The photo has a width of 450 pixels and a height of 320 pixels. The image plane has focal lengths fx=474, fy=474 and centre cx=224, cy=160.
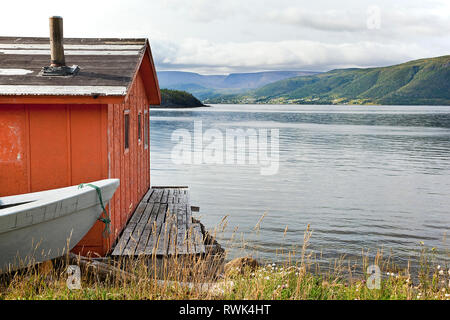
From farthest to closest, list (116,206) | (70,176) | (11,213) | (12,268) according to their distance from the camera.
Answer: (116,206)
(70,176)
(12,268)
(11,213)

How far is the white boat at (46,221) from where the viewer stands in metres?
6.72

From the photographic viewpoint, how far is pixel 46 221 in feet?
23.5

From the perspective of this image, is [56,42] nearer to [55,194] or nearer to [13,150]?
[13,150]

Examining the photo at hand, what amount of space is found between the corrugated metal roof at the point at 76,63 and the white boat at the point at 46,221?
5.72ft

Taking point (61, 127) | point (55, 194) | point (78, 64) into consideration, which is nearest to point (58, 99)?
point (61, 127)

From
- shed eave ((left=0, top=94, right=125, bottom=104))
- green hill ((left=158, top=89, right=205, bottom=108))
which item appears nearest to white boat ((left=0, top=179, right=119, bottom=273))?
shed eave ((left=0, top=94, right=125, bottom=104))

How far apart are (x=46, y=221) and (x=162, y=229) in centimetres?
369

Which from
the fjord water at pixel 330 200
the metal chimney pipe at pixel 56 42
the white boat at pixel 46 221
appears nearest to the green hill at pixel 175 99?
the fjord water at pixel 330 200

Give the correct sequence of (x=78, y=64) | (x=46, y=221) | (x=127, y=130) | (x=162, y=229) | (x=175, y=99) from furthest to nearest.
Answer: (x=175, y=99), (x=127, y=130), (x=162, y=229), (x=78, y=64), (x=46, y=221)

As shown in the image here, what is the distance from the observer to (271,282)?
22.0 ft

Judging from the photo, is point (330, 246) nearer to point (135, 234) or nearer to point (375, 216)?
point (375, 216)

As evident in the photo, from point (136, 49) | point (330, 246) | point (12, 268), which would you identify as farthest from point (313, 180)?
point (12, 268)

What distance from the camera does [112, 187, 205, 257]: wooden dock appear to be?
8828 mm
